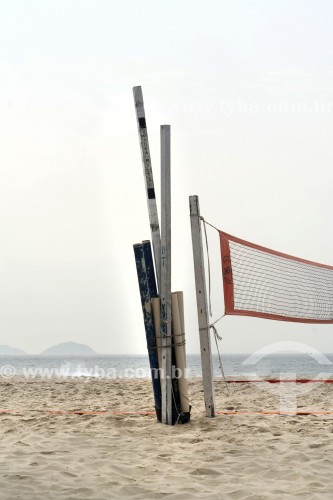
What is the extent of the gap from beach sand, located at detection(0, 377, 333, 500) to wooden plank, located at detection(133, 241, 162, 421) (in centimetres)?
41

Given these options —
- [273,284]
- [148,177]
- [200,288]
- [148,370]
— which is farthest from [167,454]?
[148,370]

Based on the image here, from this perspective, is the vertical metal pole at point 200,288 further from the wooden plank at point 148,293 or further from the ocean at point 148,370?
the ocean at point 148,370

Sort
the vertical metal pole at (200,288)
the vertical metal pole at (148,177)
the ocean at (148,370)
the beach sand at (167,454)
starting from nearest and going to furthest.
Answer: the beach sand at (167,454) < the vertical metal pole at (200,288) < the vertical metal pole at (148,177) < the ocean at (148,370)

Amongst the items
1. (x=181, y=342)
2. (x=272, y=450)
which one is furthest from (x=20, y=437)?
(x=272, y=450)

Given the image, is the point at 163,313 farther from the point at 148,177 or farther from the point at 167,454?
the point at 167,454

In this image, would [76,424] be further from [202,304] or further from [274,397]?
[274,397]

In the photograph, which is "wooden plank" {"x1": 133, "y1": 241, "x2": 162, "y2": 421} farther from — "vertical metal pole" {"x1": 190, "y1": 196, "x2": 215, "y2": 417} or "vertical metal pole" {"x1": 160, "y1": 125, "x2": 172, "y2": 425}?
"vertical metal pole" {"x1": 190, "y1": 196, "x2": 215, "y2": 417}

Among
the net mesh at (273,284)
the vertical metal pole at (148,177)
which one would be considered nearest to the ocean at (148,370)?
the net mesh at (273,284)

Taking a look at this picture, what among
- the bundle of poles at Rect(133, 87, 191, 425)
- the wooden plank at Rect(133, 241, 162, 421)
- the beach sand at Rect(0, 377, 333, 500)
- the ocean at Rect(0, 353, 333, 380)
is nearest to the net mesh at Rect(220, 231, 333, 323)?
the bundle of poles at Rect(133, 87, 191, 425)

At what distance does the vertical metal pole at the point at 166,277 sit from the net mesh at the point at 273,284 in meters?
0.49

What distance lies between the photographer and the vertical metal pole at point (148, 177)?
5.84m

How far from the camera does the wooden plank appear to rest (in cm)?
577

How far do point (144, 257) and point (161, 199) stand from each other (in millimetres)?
525

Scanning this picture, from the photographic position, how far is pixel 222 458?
4.48m
